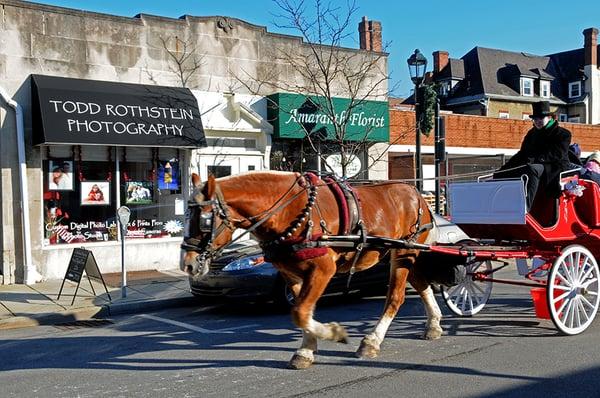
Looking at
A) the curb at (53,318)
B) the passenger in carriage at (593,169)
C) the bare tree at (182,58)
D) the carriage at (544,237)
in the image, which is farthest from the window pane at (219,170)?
the passenger in carriage at (593,169)

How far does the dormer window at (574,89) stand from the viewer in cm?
4772

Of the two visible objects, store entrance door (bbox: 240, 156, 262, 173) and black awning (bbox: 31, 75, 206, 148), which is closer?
black awning (bbox: 31, 75, 206, 148)

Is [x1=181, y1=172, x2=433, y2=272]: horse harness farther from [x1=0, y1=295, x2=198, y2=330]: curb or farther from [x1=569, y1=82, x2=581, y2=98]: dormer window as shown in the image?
[x1=569, y1=82, x2=581, y2=98]: dormer window

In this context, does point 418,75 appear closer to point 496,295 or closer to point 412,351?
point 496,295

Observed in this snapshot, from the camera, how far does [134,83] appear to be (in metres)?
14.6

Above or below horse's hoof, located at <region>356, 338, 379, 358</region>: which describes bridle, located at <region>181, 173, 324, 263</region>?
above

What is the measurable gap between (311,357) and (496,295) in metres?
5.36

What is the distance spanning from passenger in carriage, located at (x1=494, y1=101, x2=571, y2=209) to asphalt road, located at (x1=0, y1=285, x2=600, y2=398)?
1778 millimetres

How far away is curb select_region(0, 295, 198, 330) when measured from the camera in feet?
32.0

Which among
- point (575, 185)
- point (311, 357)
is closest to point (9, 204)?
point (311, 357)

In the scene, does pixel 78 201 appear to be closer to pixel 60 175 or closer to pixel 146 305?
pixel 60 175

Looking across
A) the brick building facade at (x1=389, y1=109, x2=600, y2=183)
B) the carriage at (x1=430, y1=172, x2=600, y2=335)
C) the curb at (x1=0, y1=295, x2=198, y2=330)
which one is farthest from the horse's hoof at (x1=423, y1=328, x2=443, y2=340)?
the brick building facade at (x1=389, y1=109, x2=600, y2=183)

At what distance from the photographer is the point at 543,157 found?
312 inches

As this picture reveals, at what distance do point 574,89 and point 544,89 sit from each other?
261 centimetres
